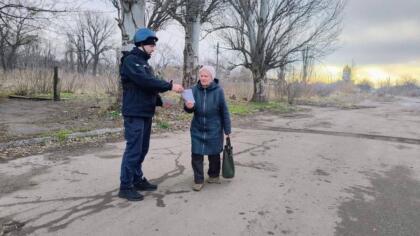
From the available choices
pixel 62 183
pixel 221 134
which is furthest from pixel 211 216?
pixel 62 183

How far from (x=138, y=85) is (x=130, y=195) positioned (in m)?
1.33

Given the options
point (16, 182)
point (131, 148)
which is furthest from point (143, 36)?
point (16, 182)

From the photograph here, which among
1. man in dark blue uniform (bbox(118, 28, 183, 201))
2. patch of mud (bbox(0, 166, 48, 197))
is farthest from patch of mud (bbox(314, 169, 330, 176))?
patch of mud (bbox(0, 166, 48, 197))

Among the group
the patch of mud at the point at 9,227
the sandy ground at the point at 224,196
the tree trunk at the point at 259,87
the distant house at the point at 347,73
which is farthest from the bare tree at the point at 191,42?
the distant house at the point at 347,73

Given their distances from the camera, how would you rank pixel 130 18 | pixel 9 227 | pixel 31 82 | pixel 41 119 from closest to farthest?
pixel 9 227
pixel 41 119
pixel 130 18
pixel 31 82

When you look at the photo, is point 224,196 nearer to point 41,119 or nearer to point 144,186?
point 144,186

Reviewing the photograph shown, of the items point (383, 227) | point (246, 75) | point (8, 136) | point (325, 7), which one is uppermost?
point (325, 7)

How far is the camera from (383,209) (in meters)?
4.62

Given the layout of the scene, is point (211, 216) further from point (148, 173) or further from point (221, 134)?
point (148, 173)

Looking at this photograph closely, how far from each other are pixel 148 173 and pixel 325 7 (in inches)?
717

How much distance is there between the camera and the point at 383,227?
13.3ft

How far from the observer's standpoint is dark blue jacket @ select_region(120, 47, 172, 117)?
440 cm

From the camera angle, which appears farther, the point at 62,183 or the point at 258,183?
the point at 258,183

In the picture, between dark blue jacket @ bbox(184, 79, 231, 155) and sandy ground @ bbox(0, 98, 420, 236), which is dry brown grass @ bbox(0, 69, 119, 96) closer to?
sandy ground @ bbox(0, 98, 420, 236)
